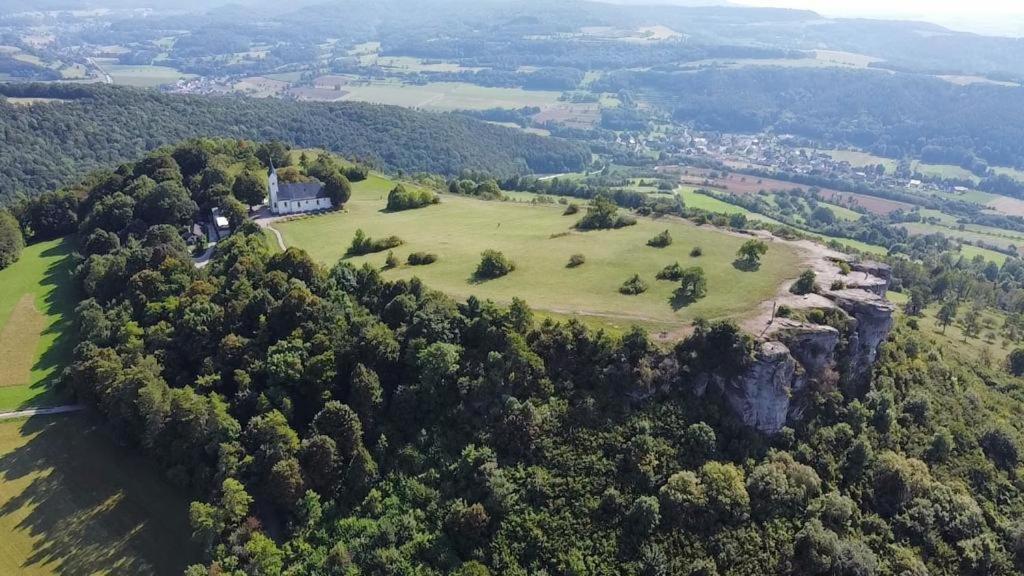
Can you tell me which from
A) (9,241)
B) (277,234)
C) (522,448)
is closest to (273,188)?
(277,234)

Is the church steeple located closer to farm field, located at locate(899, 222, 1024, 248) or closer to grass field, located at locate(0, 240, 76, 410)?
grass field, located at locate(0, 240, 76, 410)

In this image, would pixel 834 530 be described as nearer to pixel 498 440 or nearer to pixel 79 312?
pixel 498 440

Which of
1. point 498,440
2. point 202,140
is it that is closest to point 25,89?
point 202,140

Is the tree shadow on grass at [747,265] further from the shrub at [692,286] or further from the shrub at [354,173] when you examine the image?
the shrub at [354,173]

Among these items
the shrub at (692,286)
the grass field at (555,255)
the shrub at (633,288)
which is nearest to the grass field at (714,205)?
the grass field at (555,255)

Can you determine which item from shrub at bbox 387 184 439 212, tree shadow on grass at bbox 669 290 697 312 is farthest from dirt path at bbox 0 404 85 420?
tree shadow on grass at bbox 669 290 697 312
